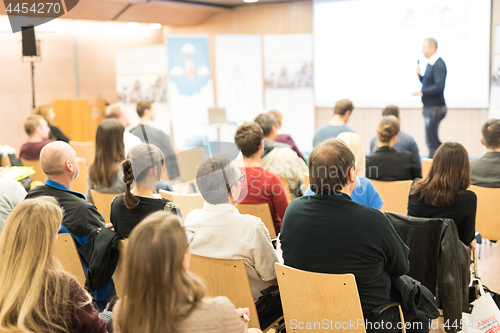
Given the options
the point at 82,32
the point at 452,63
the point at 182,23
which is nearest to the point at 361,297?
the point at 452,63

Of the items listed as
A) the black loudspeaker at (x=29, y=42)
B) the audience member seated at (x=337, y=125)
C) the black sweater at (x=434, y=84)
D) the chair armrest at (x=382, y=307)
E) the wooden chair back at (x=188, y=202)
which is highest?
the black loudspeaker at (x=29, y=42)

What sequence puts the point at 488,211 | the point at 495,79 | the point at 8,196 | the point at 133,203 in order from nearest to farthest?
the point at 133,203 → the point at 8,196 → the point at 488,211 → the point at 495,79

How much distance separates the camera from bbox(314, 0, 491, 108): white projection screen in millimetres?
6609

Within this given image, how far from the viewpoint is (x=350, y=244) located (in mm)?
1710

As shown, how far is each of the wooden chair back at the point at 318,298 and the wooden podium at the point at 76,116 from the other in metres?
7.13

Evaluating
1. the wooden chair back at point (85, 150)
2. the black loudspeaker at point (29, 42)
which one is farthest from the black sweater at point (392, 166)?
the wooden chair back at point (85, 150)

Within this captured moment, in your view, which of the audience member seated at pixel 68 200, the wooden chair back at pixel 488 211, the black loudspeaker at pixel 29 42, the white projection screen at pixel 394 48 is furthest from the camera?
the white projection screen at pixel 394 48

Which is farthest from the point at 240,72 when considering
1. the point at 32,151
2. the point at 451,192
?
the point at 451,192

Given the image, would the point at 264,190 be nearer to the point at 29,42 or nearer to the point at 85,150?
the point at 29,42

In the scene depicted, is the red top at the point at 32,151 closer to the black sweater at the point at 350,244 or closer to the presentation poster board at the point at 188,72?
the presentation poster board at the point at 188,72

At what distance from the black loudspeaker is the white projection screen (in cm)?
537

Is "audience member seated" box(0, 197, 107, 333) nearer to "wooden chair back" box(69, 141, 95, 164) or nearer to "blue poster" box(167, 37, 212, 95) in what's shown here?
"wooden chair back" box(69, 141, 95, 164)

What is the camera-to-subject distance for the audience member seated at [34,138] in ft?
15.3

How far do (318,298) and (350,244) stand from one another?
0.81ft
